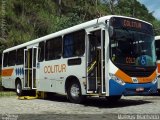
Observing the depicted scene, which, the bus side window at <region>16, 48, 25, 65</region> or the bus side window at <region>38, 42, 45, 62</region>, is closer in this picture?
the bus side window at <region>38, 42, 45, 62</region>

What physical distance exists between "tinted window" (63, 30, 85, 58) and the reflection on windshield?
5.25 ft

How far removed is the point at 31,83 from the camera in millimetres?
20828

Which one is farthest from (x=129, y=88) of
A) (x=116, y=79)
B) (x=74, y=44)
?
(x=74, y=44)

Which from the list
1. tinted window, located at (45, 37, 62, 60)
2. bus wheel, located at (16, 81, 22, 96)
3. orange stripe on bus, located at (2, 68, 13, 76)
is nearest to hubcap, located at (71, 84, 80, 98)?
tinted window, located at (45, 37, 62, 60)

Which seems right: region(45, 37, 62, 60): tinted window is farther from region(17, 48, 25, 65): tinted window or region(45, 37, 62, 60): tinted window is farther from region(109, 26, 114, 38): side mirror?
region(17, 48, 25, 65): tinted window

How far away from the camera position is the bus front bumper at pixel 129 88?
13680mm

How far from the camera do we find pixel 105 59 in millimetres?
13914

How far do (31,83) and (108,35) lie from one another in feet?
26.5

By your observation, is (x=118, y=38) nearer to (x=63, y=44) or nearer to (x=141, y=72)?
(x=141, y=72)

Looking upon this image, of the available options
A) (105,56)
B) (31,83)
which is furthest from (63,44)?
(31,83)

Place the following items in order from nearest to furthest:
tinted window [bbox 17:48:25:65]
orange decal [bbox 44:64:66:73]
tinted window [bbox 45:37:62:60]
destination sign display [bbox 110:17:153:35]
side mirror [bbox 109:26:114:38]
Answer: side mirror [bbox 109:26:114:38]
destination sign display [bbox 110:17:153:35]
orange decal [bbox 44:64:66:73]
tinted window [bbox 45:37:62:60]
tinted window [bbox 17:48:25:65]

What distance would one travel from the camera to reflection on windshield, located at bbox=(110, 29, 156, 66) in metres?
14.0

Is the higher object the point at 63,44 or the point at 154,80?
the point at 63,44

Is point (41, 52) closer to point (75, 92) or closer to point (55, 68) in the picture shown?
→ point (55, 68)
